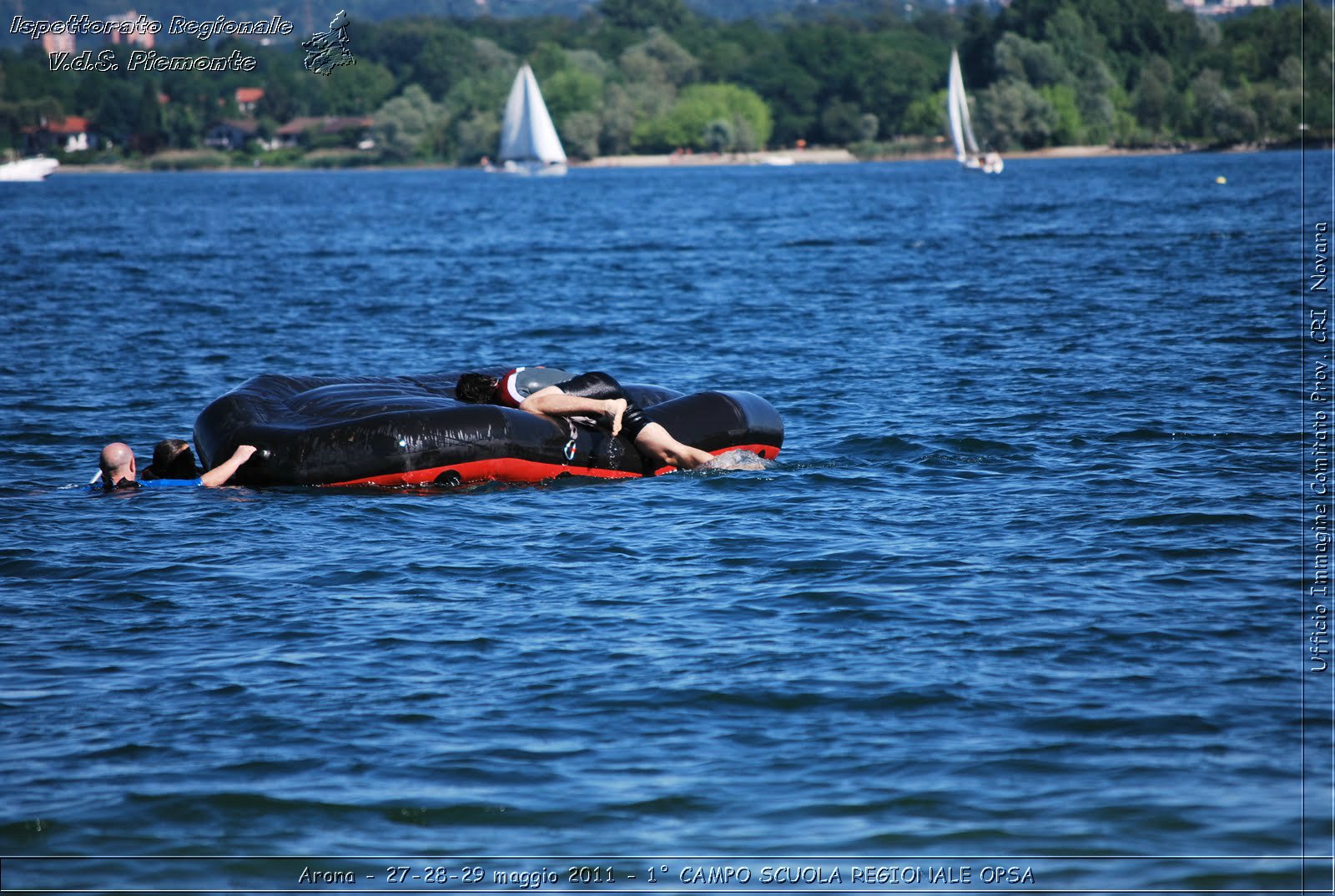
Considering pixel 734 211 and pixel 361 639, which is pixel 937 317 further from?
pixel 734 211

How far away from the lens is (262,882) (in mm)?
6230

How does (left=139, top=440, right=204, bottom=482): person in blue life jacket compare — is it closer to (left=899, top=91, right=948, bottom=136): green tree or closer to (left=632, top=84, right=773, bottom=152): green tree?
(left=899, top=91, right=948, bottom=136): green tree

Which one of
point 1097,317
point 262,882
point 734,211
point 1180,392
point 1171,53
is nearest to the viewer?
point 262,882

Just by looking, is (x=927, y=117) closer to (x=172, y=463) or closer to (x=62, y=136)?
(x=62, y=136)

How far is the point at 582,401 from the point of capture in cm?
1248

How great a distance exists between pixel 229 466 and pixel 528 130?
101737 mm

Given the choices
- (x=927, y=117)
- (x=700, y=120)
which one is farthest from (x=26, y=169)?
(x=927, y=117)

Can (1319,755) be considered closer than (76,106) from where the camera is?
Yes

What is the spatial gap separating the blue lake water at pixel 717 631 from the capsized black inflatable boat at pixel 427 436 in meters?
0.22

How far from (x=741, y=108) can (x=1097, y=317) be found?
466ft

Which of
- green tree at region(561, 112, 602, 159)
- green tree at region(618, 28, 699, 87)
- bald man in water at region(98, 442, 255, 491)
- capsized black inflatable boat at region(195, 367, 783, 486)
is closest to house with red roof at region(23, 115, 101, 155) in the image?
green tree at region(561, 112, 602, 159)

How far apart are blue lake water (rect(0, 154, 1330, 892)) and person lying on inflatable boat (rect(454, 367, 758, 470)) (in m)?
0.30

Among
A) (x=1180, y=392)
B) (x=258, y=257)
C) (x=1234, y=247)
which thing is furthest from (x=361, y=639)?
(x=258, y=257)

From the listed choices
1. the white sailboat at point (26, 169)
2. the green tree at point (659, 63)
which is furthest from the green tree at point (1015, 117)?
the white sailboat at point (26, 169)
